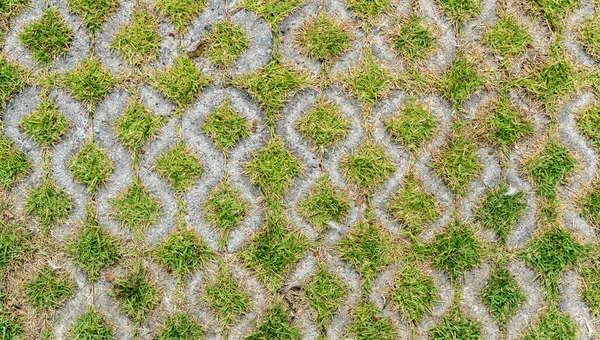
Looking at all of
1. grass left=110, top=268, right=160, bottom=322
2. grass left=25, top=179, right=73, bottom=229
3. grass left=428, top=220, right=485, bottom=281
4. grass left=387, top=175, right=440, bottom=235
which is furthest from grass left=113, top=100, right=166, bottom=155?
grass left=428, top=220, right=485, bottom=281

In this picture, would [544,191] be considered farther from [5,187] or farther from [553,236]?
[5,187]

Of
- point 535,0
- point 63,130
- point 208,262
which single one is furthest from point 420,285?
point 63,130

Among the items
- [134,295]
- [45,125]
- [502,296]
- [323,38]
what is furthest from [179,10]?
[502,296]

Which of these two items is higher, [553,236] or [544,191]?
[544,191]

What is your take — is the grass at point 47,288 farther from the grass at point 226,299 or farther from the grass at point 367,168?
the grass at point 367,168

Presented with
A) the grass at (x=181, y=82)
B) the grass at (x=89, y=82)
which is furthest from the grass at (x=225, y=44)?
the grass at (x=89, y=82)

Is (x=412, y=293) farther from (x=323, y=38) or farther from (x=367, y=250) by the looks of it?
(x=323, y=38)
